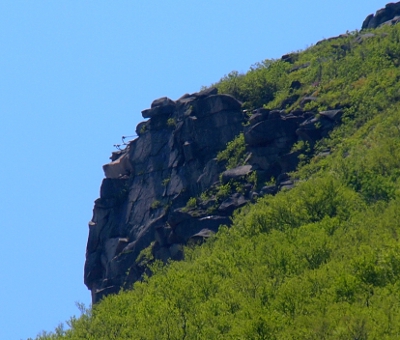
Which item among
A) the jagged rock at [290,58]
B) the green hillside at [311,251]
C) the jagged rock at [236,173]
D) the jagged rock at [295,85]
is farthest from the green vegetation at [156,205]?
the jagged rock at [290,58]

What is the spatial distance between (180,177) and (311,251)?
46119 mm

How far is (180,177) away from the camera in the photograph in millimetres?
125062

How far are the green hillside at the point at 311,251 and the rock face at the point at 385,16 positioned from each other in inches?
767

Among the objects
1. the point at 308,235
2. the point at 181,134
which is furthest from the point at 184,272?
the point at 181,134

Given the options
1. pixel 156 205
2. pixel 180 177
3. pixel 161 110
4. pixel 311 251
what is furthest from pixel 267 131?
pixel 311 251

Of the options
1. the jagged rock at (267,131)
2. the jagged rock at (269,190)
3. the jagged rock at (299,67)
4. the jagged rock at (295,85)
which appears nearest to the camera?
the jagged rock at (269,190)

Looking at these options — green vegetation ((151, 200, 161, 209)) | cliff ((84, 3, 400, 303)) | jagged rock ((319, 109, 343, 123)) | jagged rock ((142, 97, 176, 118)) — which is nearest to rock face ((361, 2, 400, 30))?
cliff ((84, 3, 400, 303))

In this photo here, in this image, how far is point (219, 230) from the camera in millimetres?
108000

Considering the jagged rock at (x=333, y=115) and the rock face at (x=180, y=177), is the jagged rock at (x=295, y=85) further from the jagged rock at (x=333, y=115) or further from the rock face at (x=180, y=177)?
the jagged rock at (x=333, y=115)

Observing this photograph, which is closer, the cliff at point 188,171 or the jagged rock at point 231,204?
the jagged rock at point 231,204

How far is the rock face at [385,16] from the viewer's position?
523 feet

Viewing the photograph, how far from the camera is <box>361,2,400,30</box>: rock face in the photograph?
15950cm

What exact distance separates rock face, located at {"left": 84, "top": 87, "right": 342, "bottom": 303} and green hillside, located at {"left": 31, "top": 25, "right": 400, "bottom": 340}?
12.2 ft

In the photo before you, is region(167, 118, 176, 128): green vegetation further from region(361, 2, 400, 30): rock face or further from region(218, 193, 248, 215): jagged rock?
region(361, 2, 400, 30): rock face
